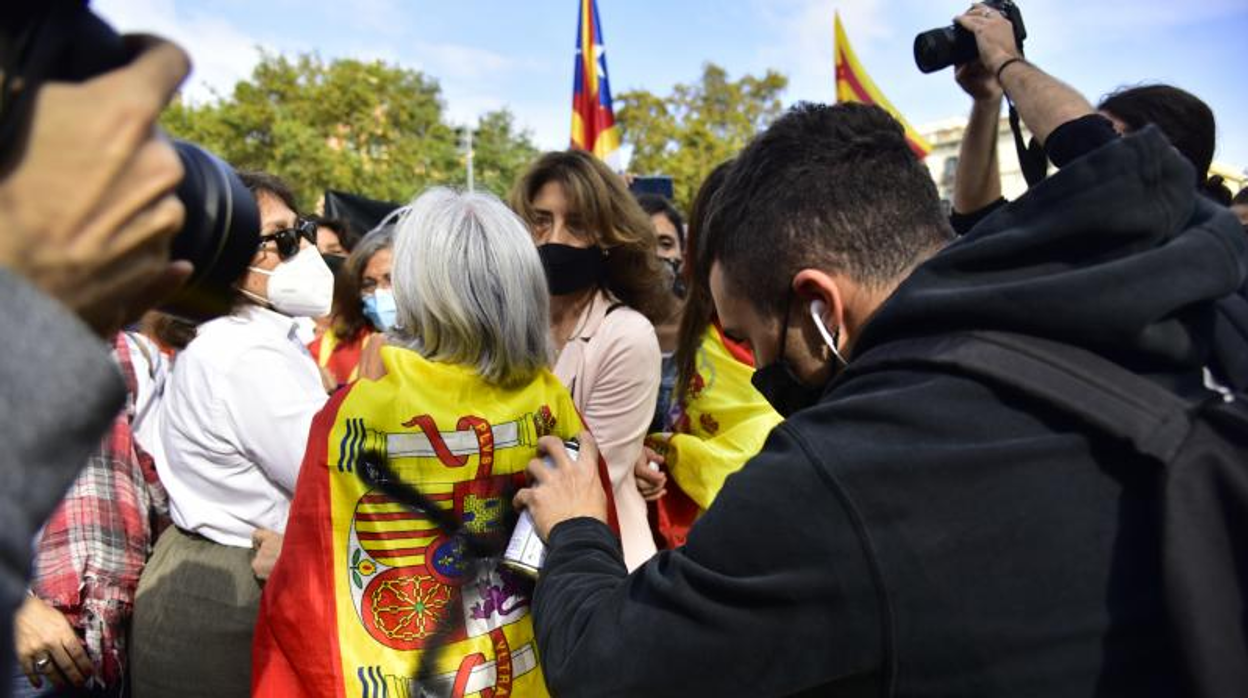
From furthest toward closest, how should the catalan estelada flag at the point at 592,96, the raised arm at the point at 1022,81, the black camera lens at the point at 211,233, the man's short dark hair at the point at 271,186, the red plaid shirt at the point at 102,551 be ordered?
1. the catalan estelada flag at the point at 592,96
2. the man's short dark hair at the point at 271,186
3. the red plaid shirt at the point at 102,551
4. the raised arm at the point at 1022,81
5. the black camera lens at the point at 211,233

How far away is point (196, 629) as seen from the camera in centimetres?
252

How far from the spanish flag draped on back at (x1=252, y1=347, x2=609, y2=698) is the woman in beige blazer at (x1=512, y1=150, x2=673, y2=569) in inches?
33.0

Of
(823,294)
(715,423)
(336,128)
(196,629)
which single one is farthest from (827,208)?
(336,128)

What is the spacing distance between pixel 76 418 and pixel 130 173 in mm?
215

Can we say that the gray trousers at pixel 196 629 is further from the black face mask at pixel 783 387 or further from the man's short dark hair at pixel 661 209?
the man's short dark hair at pixel 661 209

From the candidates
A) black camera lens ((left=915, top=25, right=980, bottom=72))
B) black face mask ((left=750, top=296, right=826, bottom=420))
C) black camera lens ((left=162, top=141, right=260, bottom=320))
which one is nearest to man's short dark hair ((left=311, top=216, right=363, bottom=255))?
black camera lens ((left=915, top=25, right=980, bottom=72))

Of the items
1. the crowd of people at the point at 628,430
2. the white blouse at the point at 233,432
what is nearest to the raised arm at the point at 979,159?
the crowd of people at the point at 628,430

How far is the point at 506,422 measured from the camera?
7.34 ft

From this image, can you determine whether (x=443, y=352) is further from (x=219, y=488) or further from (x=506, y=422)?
(x=219, y=488)

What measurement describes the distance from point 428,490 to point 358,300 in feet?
10.5

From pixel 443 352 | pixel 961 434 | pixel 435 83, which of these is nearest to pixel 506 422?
pixel 443 352

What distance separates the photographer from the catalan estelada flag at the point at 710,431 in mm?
3256

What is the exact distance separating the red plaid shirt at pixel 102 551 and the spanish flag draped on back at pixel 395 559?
26.7 inches

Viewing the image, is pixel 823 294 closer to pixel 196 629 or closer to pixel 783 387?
pixel 783 387
